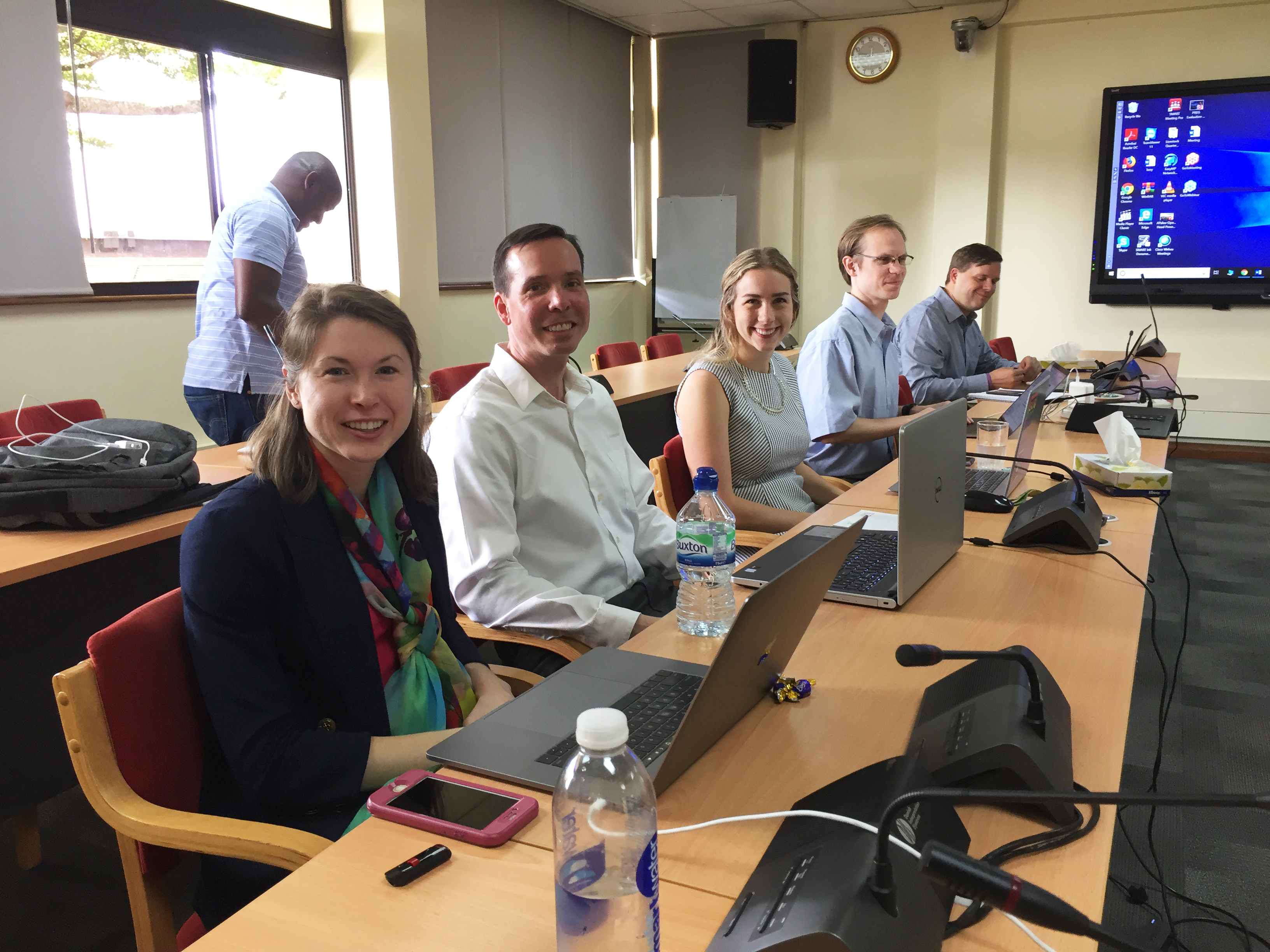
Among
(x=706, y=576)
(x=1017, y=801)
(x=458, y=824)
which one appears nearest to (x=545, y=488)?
(x=706, y=576)

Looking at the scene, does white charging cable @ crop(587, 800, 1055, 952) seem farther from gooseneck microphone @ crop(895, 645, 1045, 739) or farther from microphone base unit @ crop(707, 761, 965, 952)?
gooseneck microphone @ crop(895, 645, 1045, 739)

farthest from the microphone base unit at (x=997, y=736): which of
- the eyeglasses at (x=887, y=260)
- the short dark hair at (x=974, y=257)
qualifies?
the short dark hair at (x=974, y=257)

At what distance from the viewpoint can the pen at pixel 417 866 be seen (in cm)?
83

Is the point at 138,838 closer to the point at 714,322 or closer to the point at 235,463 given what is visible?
the point at 235,463

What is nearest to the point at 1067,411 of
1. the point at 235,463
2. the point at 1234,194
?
the point at 235,463

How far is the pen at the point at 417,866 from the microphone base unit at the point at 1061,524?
1.36 metres

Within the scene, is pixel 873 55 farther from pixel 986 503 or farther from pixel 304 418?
pixel 304 418

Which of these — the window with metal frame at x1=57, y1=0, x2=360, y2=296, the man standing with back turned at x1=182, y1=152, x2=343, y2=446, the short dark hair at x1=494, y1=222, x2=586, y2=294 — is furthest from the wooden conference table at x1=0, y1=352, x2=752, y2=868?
the window with metal frame at x1=57, y1=0, x2=360, y2=296

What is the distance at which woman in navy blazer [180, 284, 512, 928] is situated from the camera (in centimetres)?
117

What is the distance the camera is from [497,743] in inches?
41.8

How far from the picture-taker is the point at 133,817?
1063 mm

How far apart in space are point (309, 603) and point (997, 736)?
859mm

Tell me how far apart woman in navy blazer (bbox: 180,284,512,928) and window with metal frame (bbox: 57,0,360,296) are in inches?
102

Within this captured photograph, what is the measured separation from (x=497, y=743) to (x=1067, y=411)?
307 cm
